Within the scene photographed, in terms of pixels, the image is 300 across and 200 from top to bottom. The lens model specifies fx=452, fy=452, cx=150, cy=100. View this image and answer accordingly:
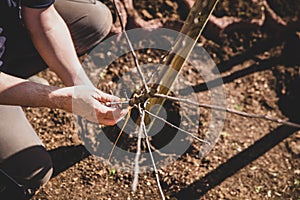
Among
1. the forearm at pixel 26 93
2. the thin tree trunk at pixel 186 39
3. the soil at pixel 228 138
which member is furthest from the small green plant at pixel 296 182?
the forearm at pixel 26 93

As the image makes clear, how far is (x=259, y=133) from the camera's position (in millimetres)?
1637

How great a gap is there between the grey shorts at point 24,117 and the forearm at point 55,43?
0.06 m

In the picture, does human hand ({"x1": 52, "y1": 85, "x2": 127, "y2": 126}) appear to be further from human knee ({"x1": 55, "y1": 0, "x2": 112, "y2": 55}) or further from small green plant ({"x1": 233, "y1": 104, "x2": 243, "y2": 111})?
small green plant ({"x1": 233, "y1": 104, "x2": 243, "y2": 111})

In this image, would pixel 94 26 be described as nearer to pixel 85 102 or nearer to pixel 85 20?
pixel 85 20

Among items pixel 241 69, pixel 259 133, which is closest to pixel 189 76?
pixel 241 69

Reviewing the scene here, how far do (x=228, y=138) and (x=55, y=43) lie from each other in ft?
2.28

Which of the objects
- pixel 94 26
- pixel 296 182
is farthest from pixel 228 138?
pixel 94 26

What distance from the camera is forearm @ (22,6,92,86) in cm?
128

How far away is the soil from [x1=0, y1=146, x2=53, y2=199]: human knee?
7cm

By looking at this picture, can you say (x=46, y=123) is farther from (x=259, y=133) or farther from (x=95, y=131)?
(x=259, y=133)

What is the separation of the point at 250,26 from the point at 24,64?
94 centimetres

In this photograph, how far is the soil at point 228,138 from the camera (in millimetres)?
1446

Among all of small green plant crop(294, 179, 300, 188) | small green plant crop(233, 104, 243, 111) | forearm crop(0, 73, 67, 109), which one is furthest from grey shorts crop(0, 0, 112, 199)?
small green plant crop(294, 179, 300, 188)

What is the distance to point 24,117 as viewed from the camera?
53.3 inches
